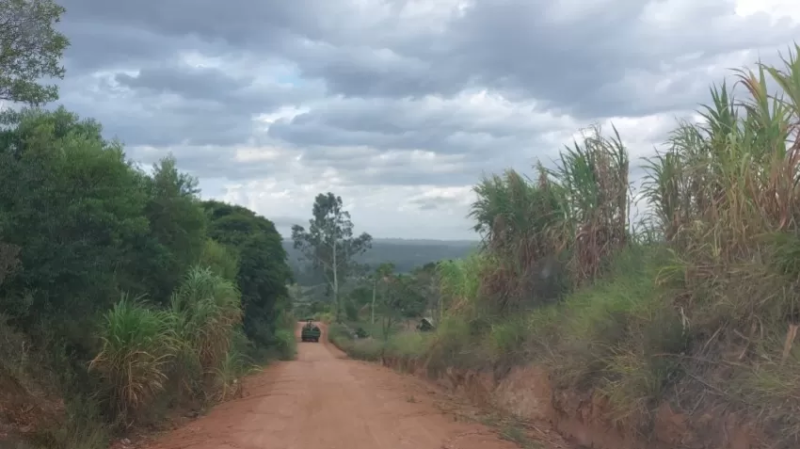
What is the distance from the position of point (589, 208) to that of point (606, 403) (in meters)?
5.59

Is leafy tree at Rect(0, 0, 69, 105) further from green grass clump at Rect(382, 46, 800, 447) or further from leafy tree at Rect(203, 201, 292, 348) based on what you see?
leafy tree at Rect(203, 201, 292, 348)

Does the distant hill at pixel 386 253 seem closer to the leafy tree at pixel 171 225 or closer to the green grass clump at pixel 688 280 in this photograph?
the leafy tree at pixel 171 225

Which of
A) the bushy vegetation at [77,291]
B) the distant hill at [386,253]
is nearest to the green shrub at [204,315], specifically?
the bushy vegetation at [77,291]

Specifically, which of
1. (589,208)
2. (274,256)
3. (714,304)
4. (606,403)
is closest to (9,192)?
(606,403)

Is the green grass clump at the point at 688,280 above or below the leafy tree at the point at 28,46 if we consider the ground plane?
below

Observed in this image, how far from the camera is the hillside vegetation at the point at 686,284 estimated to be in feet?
26.2

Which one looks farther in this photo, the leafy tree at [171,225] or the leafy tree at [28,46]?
the leafy tree at [171,225]

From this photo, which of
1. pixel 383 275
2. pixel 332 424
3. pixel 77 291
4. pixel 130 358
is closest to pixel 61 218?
pixel 77 291

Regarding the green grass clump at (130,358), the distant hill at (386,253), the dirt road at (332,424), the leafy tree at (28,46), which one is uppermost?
the leafy tree at (28,46)

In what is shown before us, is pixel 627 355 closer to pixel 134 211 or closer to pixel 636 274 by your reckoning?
pixel 636 274

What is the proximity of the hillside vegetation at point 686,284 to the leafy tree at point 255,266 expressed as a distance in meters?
16.8

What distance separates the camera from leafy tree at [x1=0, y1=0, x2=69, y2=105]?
9.87 metres

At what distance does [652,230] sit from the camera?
12.6 metres

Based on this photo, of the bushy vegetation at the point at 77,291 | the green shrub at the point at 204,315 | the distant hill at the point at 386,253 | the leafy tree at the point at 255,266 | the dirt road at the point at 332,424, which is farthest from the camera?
the distant hill at the point at 386,253
